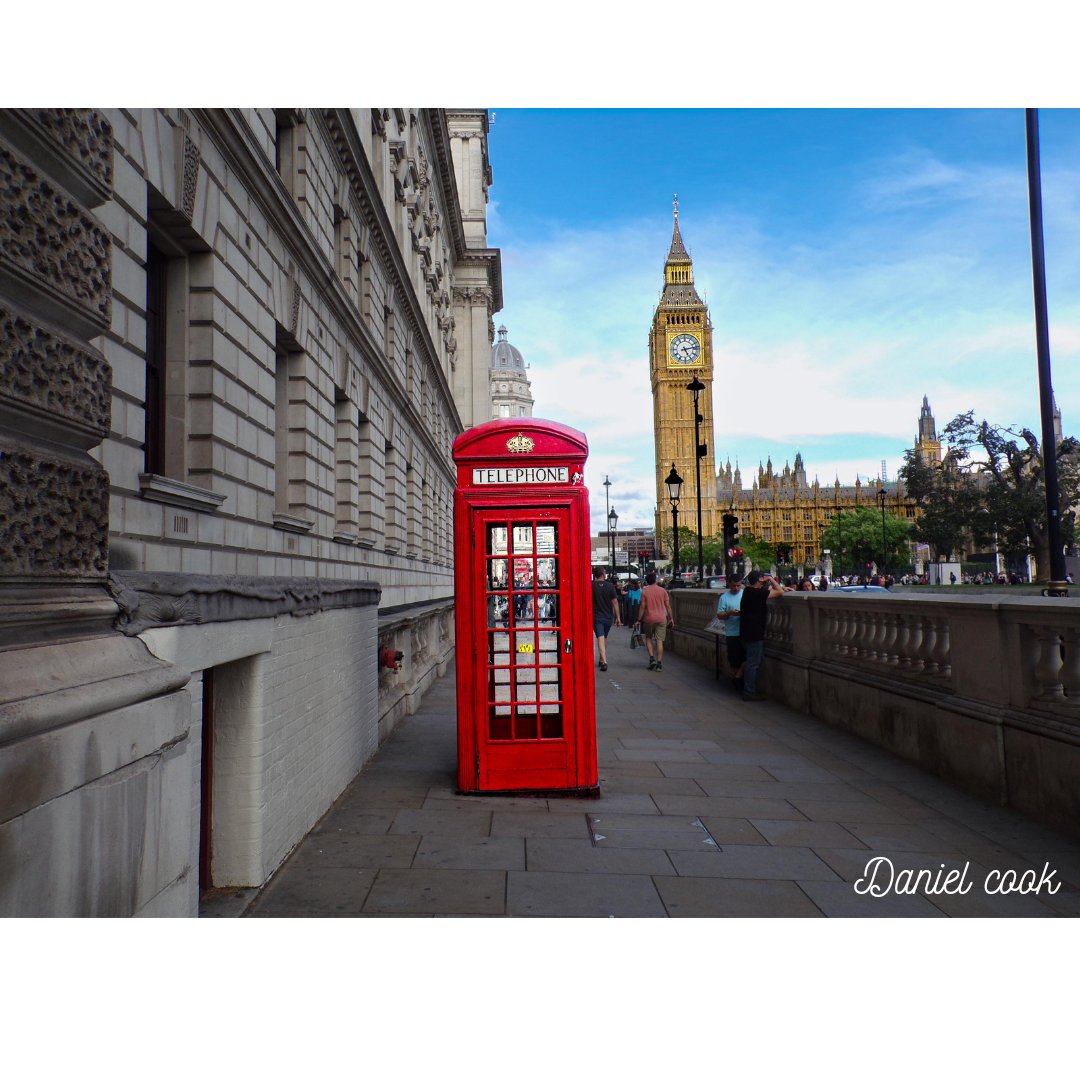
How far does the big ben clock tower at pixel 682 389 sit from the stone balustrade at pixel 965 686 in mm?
133775

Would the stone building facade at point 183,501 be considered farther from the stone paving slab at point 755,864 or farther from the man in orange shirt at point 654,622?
the man in orange shirt at point 654,622

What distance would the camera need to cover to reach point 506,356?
5507 inches

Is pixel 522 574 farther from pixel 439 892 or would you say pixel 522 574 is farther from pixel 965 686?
pixel 965 686

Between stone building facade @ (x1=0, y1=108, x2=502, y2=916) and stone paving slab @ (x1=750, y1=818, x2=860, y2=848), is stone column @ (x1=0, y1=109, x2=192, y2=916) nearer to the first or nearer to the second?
stone building facade @ (x1=0, y1=108, x2=502, y2=916)

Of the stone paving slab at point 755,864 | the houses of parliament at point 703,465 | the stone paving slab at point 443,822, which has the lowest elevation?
the stone paving slab at point 755,864

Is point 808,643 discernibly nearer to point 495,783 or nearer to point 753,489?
point 495,783

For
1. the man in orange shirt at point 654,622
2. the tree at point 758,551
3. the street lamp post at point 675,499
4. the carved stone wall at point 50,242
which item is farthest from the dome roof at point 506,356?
the carved stone wall at point 50,242

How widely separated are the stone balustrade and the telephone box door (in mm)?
2989

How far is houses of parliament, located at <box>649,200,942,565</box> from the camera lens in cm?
14612

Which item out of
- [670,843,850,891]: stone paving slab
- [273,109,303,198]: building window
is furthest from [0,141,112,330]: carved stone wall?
[273,109,303,198]: building window

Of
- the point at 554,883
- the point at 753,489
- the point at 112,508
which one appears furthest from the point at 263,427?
the point at 753,489

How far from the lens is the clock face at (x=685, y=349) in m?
148

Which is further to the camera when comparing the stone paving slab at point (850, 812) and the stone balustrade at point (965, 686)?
the stone paving slab at point (850, 812)

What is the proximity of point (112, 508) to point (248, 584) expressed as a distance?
152 centimetres
